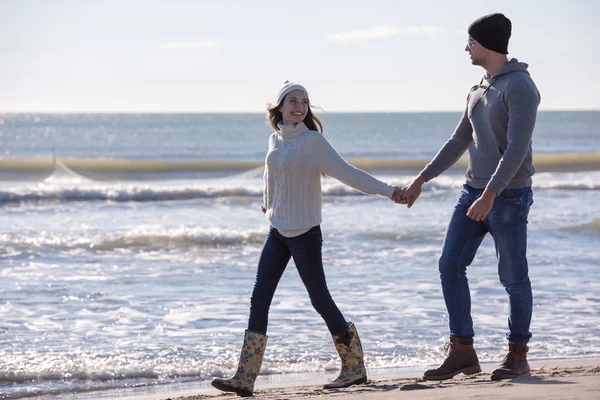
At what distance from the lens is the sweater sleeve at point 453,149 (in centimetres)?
482

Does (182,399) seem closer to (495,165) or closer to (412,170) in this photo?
(495,165)

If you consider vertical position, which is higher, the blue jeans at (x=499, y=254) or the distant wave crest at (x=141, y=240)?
the blue jeans at (x=499, y=254)

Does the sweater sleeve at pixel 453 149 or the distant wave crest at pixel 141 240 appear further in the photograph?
the distant wave crest at pixel 141 240

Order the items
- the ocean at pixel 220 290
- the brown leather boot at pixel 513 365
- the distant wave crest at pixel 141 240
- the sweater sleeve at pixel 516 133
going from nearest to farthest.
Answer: the sweater sleeve at pixel 516 133 → the brown leather boot at pixel 513 365 → the ocean at pixel 220 290 → the distant wave crest at pixel 141 240

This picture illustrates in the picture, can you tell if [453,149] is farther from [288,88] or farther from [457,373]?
[457,373]

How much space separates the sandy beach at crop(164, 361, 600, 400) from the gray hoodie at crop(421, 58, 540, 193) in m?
0.98

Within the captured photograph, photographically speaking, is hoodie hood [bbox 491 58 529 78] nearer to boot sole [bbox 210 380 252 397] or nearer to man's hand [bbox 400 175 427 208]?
man's hand [bbox 400 175 427 208]

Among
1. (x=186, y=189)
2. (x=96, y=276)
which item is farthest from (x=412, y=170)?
(x=96, y=276)

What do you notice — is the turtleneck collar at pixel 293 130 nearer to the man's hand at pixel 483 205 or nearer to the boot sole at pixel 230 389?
the man's hand at pixel 483 205

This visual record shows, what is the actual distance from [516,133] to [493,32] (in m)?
0.57

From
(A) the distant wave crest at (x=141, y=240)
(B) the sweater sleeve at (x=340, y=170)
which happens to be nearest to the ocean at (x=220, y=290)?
(A) the distant wave crest at (x=141, y=240)

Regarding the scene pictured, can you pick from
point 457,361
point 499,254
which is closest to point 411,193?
point 499,254

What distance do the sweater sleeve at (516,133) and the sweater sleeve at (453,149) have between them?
428 mm

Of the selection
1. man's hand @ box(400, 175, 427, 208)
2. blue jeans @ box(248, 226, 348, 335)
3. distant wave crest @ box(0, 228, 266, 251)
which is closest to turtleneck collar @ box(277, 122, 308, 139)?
blue jeans @ box(248, 226, 348, 335)
